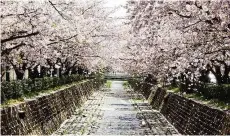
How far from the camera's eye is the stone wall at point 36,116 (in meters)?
15.2

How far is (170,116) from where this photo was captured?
28.7 metres

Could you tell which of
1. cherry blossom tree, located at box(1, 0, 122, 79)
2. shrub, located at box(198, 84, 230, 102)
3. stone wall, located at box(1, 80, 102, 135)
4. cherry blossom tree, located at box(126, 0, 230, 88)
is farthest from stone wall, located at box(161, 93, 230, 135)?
cherry blossom tree, located at box(1, 0, 122, 79)

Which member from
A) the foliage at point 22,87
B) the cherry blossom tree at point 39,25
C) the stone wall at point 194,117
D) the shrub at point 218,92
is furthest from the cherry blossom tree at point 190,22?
the foliage at point 22,87

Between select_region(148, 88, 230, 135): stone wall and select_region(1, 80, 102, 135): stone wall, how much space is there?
631cm

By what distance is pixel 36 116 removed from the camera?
19.8 metres

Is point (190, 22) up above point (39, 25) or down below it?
below

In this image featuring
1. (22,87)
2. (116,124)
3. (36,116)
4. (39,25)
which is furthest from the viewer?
(116,124)

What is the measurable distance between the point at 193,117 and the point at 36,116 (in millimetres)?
6678

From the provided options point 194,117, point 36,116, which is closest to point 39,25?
point 36,116

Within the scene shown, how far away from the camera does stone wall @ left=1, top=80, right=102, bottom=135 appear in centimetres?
1523

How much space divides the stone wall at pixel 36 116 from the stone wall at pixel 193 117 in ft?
20.7

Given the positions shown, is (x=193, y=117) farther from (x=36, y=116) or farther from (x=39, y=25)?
(x=39, y=25)

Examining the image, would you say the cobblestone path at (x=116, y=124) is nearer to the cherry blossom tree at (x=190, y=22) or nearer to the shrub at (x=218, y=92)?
the shrub at (x=218, y=92)

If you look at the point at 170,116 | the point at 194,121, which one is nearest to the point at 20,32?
the point at 194,121
